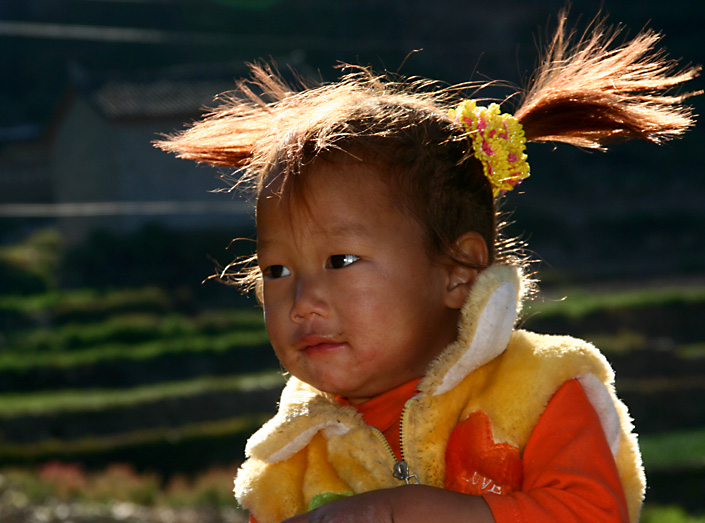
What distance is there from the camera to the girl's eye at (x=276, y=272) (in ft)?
4.06

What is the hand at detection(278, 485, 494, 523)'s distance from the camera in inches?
39.3

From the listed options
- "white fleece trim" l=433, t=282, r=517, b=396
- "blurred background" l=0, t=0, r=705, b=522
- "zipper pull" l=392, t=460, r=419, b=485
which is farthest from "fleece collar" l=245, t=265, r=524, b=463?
"blurred background" l=0, t=0, r=705, b=522

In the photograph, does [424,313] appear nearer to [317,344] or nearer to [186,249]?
[317,344]

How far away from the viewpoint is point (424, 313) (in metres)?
1.23

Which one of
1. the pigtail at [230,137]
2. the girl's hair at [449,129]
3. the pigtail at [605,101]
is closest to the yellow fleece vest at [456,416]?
the girl's hair at [449,129]

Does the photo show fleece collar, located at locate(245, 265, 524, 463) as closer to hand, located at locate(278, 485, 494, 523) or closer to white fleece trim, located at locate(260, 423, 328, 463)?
white fleece trim, located at locate(260, 423, 328, 463)

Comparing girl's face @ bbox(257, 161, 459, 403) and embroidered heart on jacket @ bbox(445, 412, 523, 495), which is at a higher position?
girl's face @ bbox(257, 161, 459, 403)

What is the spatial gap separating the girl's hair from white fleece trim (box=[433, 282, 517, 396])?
0.34 feet

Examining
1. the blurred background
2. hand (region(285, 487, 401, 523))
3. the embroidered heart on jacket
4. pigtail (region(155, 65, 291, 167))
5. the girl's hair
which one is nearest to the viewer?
hand (region(285, 487, 401, 523))

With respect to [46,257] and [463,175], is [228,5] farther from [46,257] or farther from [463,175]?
[463,175]

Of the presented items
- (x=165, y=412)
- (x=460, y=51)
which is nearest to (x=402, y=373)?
(x=165, y=412)

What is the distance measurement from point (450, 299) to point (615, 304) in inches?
452

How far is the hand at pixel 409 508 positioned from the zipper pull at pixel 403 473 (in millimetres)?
160

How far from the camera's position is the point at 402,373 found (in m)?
1.25
